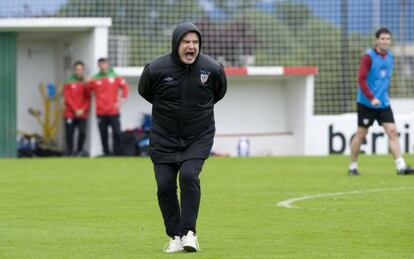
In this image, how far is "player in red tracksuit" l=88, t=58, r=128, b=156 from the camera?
27047 mm

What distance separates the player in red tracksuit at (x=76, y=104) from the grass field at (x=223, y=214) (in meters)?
6.01

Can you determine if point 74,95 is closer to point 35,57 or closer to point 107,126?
point 107,126

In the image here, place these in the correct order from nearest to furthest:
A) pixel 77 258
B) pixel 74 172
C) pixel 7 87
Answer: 1. pixel 77 258
2. pixel 74 172
3. pixel 7 87

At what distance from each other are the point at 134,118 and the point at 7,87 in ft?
10.7

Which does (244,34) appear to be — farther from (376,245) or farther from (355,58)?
(376,245)

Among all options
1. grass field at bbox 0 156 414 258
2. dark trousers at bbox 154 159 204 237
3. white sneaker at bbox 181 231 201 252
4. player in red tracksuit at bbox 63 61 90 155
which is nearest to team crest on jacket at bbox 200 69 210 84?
dark trousers at bbox 154 159 204 237

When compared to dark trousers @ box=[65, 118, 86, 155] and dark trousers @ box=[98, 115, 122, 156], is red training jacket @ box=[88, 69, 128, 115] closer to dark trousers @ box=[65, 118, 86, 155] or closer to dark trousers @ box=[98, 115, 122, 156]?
dark trousers @ box=[98, 115, 122, 156]

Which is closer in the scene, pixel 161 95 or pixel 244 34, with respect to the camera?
pixel 161 95

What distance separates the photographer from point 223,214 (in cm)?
1309

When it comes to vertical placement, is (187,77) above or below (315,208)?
above

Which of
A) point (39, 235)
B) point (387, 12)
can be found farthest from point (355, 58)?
point (39, 235)

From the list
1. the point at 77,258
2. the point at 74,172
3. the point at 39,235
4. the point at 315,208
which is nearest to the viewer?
the point at 77,258

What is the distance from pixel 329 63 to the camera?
112 ft

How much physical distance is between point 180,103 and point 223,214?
3.44 metres
